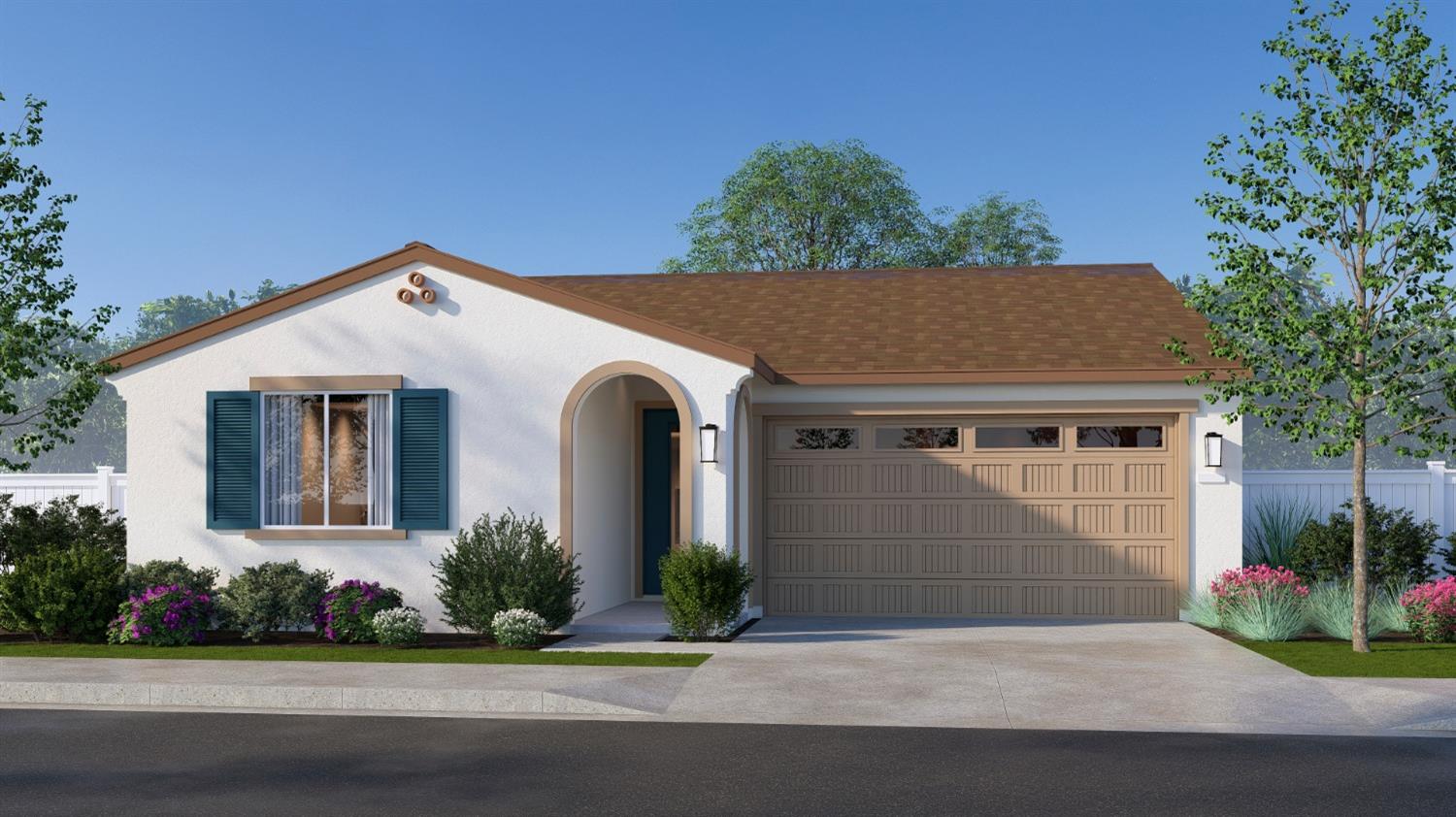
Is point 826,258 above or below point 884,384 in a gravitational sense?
above

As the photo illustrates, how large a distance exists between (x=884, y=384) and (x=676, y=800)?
9.41 meters

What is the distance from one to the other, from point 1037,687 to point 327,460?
27.0ft

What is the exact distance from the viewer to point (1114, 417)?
16.4 metres

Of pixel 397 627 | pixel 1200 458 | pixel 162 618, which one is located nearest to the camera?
pixel 397 627

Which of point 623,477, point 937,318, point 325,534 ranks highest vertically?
point 937,318

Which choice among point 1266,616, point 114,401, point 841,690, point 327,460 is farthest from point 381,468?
point 114,401

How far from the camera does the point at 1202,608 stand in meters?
15.6

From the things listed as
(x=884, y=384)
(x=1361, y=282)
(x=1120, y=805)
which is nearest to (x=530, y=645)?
(x=884, y=384)

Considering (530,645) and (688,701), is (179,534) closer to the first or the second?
(530,645)

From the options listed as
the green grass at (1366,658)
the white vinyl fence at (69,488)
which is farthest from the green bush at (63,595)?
the green grass at (1366,658)

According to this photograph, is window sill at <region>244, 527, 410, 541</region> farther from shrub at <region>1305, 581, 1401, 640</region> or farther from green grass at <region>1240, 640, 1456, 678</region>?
shrub at <region>1305, 581, 1401, 640</region>

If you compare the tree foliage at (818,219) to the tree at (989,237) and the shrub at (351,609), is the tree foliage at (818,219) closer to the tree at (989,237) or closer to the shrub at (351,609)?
the tree at (989,237)

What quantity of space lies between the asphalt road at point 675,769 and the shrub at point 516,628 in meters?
3.24

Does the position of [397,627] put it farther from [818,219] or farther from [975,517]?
[818,219]
